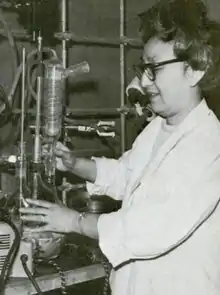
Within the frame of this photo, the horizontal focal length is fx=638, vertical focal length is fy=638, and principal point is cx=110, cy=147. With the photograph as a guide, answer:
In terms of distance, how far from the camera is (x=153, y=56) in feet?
4.76

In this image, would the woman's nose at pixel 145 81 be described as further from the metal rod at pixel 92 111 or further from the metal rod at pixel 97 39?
the metal rod at pixel 97 39

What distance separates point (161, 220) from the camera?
52.1 inches

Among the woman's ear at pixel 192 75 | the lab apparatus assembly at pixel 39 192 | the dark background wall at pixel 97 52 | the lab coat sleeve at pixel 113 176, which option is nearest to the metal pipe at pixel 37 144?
the lab apparatus assembly at pixel 39 192

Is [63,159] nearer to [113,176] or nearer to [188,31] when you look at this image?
[113,176]

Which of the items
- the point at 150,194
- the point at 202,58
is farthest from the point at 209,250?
the point at 202,58

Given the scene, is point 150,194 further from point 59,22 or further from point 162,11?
point 59,22

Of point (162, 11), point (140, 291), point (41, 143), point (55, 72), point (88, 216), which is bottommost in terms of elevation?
point (140, 291)

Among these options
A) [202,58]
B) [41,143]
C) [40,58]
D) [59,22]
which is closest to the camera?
[202,58]

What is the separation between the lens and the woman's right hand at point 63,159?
5.41 feet

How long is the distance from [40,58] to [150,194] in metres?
0.60

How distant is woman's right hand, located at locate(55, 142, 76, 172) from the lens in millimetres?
1650

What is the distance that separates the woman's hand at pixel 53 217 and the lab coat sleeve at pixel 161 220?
0.30 ft

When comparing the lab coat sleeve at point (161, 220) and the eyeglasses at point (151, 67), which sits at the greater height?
the eyeglasses at point (151, 67)

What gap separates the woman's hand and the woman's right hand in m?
0.23
